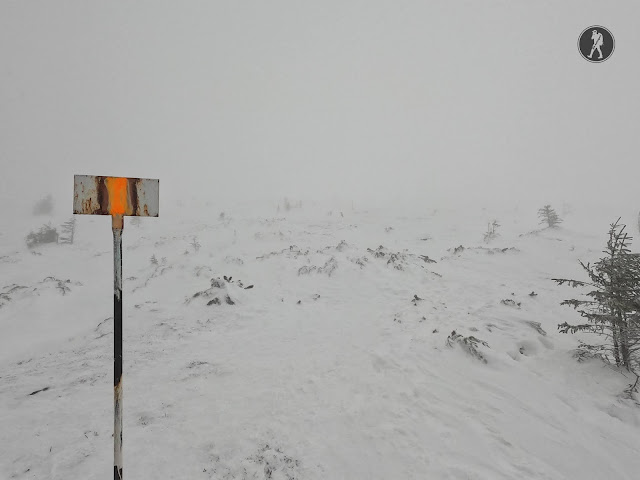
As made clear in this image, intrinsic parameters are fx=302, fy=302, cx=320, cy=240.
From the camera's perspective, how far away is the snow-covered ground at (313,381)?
3434 mm

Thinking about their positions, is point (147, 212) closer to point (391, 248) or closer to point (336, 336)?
point (336, 336)

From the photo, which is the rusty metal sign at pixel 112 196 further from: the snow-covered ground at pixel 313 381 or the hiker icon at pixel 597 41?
the hiker icon at pixel 597 41

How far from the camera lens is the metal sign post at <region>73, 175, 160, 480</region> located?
2.60 metres

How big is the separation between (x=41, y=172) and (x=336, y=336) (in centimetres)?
7995

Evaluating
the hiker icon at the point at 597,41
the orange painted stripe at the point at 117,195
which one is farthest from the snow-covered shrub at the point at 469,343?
the hiker icon at the point at 597,41

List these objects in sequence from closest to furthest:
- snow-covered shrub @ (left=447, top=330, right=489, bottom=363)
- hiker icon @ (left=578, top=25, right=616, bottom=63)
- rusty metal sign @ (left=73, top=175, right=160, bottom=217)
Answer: rusty metal sign @ (left=73, top=175, right=160, bottom=217), snow-covered shrub @ (left=447, top=330, right=489, bottom=363), hiker icon @ (left=578, top=25, right=616, bottom=63)

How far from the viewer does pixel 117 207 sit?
2.80m

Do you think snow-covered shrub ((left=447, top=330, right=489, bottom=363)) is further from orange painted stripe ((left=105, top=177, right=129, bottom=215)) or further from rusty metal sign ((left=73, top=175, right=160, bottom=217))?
orange painted stripe ((left=105, top=177, right=129, bottom=215))

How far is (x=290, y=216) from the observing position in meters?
26.6

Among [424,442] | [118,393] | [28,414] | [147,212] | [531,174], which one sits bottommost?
[28,414]

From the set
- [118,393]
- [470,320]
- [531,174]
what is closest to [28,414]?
[118,393]

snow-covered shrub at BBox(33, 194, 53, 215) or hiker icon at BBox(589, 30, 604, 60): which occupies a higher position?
hiker icon at BBox(589, 30, 604, 60)

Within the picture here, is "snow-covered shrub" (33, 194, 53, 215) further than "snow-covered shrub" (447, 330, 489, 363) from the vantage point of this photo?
Yes

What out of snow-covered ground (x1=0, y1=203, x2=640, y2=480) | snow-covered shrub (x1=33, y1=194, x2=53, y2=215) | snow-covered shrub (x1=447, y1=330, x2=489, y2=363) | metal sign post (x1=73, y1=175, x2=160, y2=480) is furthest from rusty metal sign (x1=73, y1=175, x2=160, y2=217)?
snow-covered shrub (x1=33, y1=194, x2=53, y2=215)
